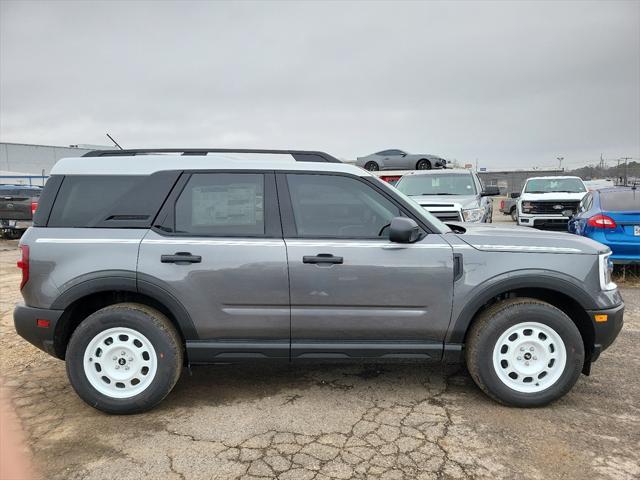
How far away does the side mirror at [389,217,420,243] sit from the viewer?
11.2 ft

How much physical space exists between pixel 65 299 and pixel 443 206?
6925 mm

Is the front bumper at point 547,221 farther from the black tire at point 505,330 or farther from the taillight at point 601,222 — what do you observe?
the black tire at point 505,330

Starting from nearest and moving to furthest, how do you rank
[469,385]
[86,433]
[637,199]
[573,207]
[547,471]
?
1. [547,471]
2. [86,433]
3. [469,385]
4. [637,199]
5. [573,207]

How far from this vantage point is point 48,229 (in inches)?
140

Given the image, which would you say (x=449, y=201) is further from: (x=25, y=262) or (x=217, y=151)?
(x=25, y=262)

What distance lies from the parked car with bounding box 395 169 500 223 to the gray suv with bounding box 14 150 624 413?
529cm

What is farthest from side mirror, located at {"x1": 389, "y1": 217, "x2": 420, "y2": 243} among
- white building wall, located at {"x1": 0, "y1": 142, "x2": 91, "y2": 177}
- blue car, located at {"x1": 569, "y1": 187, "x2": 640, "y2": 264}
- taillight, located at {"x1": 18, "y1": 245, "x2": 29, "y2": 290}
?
white building wall, located at {"x1": 0, "y1": 142, "x2": 91, "y2": 177}

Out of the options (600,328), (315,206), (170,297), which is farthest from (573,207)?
(170,297)

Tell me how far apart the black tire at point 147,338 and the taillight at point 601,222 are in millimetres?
6483

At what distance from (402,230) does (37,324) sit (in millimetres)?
2717

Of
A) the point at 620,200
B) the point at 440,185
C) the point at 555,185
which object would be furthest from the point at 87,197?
the point at 555,185

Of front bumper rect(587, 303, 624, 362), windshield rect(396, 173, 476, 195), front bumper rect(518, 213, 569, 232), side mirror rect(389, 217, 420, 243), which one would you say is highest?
windshield rect(396, 173, 476, 195)

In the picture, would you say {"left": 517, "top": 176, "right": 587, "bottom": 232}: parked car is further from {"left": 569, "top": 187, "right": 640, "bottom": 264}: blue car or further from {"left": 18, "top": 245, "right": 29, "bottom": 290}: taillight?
{"left": 18, "top": 245, "right": 29, "bottom": 290}: taillight

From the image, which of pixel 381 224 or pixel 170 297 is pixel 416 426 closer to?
pixel 381 224
